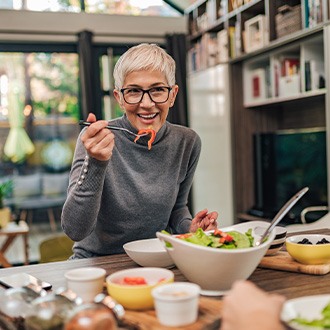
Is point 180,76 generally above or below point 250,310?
above

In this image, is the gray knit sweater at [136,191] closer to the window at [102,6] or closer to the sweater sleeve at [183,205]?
the sweater sleeve at [183,205]

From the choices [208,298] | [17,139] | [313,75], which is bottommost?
[208,298]

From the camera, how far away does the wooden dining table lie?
1.00 meters

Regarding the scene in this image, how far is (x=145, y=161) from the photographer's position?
1.88m

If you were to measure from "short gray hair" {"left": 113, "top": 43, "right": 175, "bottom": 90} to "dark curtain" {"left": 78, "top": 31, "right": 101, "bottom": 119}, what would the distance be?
11.3ft

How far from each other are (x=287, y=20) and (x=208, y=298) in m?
3.21

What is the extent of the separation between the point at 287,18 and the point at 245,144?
1.28 m

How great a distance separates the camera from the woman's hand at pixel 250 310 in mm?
830

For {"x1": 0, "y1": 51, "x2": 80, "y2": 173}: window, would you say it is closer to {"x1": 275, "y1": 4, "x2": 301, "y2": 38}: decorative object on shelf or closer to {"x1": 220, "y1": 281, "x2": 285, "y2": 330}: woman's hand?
{"x1": 275, "y1": 4, "x2": 301, "y2": 38}: decorative object on shelf

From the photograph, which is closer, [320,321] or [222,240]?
[320,321]

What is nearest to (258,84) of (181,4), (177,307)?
(181,4)

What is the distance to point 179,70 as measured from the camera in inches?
213

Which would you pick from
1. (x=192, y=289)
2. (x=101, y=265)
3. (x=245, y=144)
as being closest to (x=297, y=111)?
(x=245, y=144)

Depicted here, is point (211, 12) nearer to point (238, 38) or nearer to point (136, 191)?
point (238, 38)
